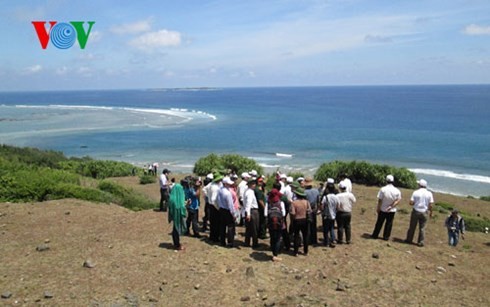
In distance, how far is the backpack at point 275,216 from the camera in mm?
9078

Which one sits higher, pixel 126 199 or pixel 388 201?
pixel 388 201

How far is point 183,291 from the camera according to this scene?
799cm

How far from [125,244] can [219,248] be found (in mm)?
2349

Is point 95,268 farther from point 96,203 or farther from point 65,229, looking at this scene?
point 96,203

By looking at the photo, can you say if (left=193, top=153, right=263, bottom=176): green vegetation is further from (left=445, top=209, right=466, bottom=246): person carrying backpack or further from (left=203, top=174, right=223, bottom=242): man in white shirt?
(left=203, top=174, right=223, bottom=242): man in white shirt

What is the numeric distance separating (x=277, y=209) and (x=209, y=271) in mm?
1938

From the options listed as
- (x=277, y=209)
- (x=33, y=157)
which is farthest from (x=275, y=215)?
(x=33, y=157)

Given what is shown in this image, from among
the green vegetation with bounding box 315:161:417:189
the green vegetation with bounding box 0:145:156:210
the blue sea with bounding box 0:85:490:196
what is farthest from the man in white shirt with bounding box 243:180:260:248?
the blue sea with bounding box 0:85:490:196

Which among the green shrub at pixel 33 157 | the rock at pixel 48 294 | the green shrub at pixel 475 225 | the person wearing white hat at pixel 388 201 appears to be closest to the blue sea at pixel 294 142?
the green shrub at pixel 33 157

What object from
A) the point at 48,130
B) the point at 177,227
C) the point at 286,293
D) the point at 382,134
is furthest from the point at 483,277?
the point at 48,130

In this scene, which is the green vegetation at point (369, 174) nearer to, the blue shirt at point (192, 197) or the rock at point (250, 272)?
the blue shirt at point (192, 197)

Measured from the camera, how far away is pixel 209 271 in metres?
8.79

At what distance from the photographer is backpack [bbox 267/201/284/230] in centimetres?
908

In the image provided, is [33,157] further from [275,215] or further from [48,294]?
[275,215]
